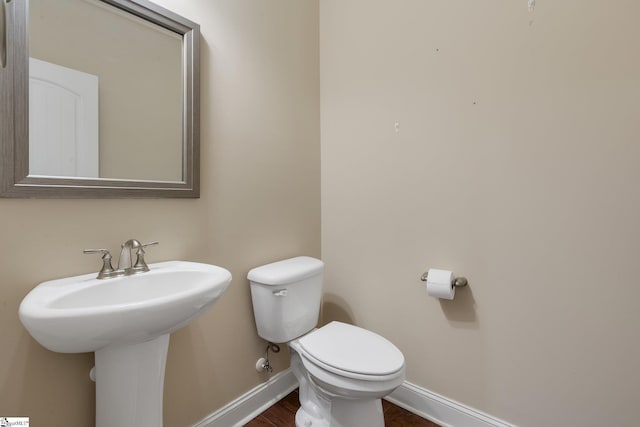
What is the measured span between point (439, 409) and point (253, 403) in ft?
2.99

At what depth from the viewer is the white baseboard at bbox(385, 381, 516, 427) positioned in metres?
1.33

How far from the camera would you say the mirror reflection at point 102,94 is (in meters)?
0.92

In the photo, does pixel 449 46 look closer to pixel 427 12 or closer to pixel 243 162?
pixel 427 12

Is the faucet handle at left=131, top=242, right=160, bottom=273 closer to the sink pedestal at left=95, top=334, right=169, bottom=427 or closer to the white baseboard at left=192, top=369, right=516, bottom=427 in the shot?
the sink pedestal at left=95, top=334, right=169, bottom=427

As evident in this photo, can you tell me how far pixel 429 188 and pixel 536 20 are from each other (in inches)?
30.2

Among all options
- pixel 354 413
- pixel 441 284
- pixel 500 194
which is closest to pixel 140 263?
pixel 354 413

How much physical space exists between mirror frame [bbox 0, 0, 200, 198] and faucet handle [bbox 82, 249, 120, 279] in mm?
181

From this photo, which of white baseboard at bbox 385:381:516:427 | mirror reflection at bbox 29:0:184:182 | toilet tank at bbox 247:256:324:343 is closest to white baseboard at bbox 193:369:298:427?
toilet tank at bbox 247:256:324:343

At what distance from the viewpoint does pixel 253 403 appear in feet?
4.88

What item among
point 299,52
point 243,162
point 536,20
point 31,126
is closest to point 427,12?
point 536,20

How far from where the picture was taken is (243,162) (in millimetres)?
1444

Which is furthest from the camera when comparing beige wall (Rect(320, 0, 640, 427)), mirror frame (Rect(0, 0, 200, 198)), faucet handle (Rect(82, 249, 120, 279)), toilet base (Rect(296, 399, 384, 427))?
toilet base (Rect(296, 399, 384, 427))

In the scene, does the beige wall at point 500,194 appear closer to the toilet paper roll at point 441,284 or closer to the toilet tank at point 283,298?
the toilet paper roll at point 441,284

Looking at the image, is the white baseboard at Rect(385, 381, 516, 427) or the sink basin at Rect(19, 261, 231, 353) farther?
the white baseboard at Rect(385, 381, 516, 427)
